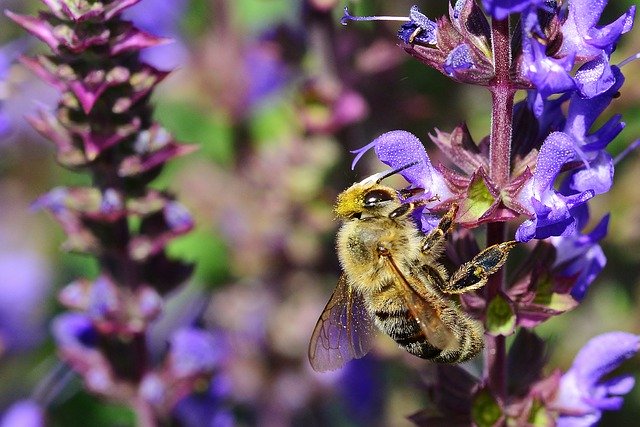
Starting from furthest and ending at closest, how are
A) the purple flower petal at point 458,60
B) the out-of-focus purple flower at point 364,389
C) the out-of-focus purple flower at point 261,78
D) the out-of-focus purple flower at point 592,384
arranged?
the out-of-focus purple flower at point 261,78
the out-of-focus purple flower at point 364,389
the out-of-focus purple flower at point 592,384
the purple flower petal at point 458,60

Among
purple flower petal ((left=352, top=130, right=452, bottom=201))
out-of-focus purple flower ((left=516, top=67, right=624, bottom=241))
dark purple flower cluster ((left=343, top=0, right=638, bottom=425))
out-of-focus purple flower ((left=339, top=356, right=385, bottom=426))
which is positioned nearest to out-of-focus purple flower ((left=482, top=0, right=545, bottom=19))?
dark purple flower cluster ((left=343, top=0, right=638, bottom=425))

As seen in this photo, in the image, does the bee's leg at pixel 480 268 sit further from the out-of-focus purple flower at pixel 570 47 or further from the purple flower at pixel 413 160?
the out-of-focus purple flower at pixel 570 47

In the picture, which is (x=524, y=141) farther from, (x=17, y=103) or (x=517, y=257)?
(x=17, y=103)

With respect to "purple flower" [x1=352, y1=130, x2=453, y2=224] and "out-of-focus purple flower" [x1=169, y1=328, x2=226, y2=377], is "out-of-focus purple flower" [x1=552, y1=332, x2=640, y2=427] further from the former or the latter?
"out-of-focus purple flower" [x1=169, y1=328, x2=226, y2=377]

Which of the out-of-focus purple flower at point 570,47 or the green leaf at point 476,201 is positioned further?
the green leaf at point 476,201

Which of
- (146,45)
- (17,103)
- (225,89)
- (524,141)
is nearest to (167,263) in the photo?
(146,45)

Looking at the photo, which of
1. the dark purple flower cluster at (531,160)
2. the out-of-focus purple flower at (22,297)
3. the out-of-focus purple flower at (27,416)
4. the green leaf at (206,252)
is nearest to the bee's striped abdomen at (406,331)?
the dark purple flower cluster at (531,160)
